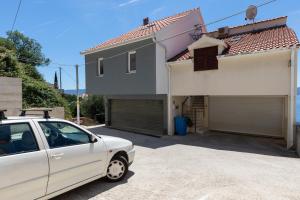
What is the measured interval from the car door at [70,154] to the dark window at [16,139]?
24 centimetres

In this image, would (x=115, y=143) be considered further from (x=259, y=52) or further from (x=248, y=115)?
(x=248, y=115)

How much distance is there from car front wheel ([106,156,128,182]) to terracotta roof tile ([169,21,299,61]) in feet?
25.2

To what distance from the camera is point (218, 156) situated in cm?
873

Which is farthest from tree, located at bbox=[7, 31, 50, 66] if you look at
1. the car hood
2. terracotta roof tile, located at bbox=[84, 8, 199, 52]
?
the car hood

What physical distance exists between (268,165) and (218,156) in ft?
5.66

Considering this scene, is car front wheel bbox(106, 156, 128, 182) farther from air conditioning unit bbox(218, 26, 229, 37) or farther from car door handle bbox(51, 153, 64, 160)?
air conditioning unit bbox(218, 26, 229, 37)

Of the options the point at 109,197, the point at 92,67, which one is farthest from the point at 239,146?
the point at 92,67

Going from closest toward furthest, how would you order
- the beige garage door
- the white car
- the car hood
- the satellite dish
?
the white car → the car hood → the beige garage door → the satellite dish

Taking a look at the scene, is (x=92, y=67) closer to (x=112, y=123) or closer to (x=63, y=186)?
(x=112, y=123)

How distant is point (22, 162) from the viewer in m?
3.74

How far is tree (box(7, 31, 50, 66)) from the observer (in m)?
41.2

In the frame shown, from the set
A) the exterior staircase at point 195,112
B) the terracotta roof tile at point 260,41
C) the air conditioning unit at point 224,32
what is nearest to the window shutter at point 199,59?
the terracotta roof tile at point 260,41

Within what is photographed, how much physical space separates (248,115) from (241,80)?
4.15 m

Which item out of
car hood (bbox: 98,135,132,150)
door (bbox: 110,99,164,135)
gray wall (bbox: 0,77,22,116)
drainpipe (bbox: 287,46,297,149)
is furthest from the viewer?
door (bbox: 110,99,164,135)
